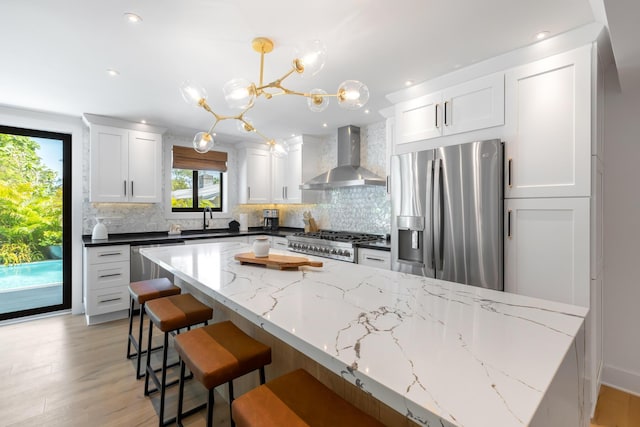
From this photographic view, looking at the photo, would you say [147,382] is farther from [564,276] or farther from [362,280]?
[564,276]

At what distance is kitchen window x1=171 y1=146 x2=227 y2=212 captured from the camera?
4.76 m

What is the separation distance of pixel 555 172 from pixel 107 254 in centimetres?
445

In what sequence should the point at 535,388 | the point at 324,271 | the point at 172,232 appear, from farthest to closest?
the point at 172,232, the point at 324,271, the point at 535,388

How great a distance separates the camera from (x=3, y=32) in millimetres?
1999

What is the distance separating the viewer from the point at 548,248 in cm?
207

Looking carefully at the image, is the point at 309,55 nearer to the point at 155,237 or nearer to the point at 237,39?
the point at 237,39

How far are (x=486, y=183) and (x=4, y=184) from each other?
5.14 metres

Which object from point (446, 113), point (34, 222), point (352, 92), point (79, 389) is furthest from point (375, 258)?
point (34, 222)

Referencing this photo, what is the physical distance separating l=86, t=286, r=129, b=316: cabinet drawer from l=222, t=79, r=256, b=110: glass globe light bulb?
10.3ft

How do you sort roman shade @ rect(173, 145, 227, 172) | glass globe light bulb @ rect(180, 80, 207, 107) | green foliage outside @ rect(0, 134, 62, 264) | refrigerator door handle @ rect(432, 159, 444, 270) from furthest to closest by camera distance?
1. roman shade @ rect(173, 145, 227, 172)
2. green foliage outside @ rect(0, 134, 62, 264)
3. refrigerator door handle @ rect(432, 159, 444, 270)
4. glass globe light bulb @ rect(180, 80, 207, 107)

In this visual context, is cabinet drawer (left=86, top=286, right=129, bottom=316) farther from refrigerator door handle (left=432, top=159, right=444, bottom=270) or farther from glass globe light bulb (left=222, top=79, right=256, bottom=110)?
refrigerator door handle (left=432, top=159, right=444, bottom=270)

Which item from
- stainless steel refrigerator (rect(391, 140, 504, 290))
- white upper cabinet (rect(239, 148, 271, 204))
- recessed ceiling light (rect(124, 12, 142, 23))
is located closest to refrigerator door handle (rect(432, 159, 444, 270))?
stainless steel refrigerator (rect(391, 140, 504, 290))

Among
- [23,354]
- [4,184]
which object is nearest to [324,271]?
[23,354]

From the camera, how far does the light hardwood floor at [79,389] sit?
1.96 m
